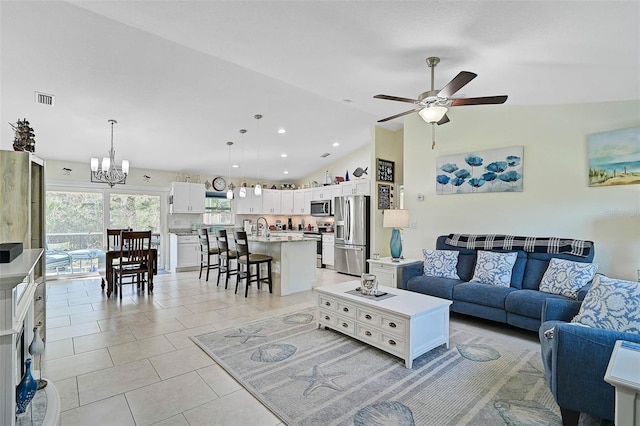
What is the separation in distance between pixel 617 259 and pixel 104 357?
5373 mm

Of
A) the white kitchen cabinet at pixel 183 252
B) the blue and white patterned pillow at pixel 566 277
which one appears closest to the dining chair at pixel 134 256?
the white kitchen cabinet at pixel 183 252

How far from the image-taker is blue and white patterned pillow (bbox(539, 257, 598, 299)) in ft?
10.3

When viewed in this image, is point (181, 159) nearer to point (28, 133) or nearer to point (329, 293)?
point (28, 133)

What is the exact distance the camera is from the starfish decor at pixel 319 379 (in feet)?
7.74

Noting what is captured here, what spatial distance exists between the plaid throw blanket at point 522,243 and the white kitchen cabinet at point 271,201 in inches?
213

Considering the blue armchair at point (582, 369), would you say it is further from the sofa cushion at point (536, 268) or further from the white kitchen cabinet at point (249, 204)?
the white kitchen cabinet at point (249, 204)

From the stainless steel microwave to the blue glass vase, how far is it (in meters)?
6.59

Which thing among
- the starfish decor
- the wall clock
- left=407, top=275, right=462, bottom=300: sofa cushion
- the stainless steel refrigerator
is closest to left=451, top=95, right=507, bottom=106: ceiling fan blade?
left=407, top=275, right=462, bottom=300: sofa cushion

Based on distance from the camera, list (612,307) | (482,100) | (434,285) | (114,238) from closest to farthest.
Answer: (612,307), (482,100), (434,285), (114,238)

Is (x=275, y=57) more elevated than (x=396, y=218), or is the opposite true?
(x=275, y=57)

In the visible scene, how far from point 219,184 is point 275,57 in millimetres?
5776

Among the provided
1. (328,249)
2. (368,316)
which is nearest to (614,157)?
(368,316)

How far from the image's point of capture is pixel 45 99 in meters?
3.96

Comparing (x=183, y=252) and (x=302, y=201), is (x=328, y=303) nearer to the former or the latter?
(x=183, y=252)
